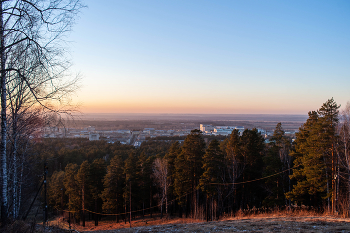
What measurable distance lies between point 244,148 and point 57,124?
18.5 meters

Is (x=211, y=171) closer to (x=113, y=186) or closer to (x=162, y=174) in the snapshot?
Result: (x=162, y=174)

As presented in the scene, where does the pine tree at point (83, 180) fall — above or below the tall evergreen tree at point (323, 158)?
below

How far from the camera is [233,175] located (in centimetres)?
1977

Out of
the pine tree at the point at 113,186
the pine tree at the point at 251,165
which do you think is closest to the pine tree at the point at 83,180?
the pine tree at the point at 113,186

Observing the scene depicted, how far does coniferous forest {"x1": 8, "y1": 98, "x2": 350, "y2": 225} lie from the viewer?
14.9 m

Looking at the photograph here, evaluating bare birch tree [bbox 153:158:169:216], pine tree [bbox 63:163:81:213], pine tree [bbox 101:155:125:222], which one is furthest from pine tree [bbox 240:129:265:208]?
pine tree [bbox 63:163:81:213]

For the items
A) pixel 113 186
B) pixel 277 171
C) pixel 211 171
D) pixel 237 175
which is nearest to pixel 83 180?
pixel 113 186

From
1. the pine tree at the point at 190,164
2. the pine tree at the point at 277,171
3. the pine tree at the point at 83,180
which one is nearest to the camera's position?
the pine tree at the point at 277,171

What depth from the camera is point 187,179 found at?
20.4 meters

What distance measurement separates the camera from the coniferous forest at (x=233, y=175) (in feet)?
49.0

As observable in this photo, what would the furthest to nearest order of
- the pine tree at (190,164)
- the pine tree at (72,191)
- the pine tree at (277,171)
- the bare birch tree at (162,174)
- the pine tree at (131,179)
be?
the pine tree at (72,191)
the pine tree at (131,179)
the bare birch tree at (162,174)
the pine tree at (190,164)
the pine tree at (277,171)

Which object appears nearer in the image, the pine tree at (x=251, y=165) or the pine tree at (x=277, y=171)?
the pine tree at (x=277, y=171)

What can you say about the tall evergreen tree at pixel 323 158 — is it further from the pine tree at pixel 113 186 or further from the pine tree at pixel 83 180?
the pine tree at pixel 83 180

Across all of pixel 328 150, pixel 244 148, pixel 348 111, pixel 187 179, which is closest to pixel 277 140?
pixel 244 148
